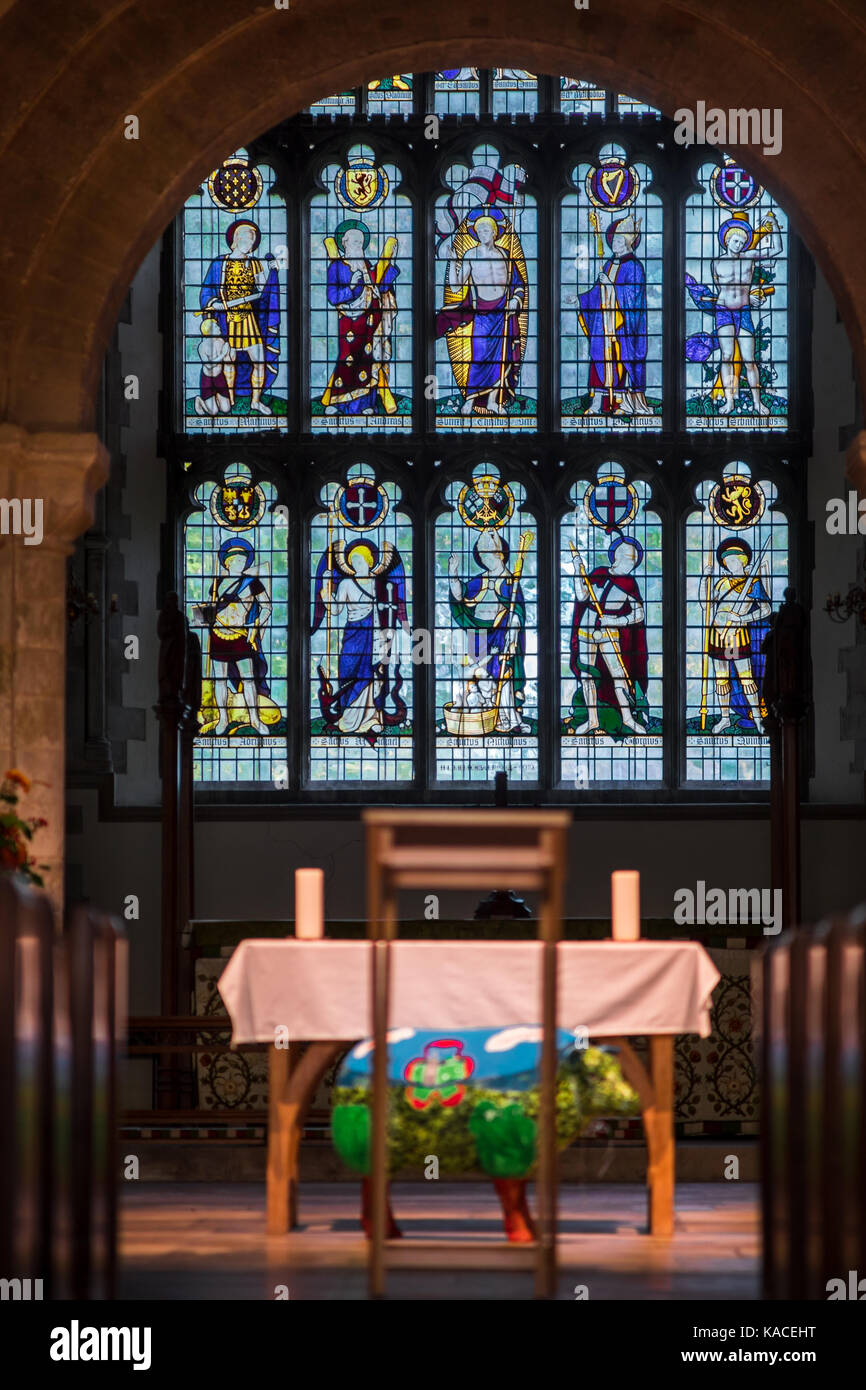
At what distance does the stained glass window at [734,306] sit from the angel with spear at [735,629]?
0.89 metres

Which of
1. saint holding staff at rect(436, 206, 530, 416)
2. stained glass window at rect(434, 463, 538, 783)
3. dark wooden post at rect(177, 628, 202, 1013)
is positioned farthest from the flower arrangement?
saint holding staff at rect(436, 206, 530, 416)

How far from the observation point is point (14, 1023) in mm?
2791

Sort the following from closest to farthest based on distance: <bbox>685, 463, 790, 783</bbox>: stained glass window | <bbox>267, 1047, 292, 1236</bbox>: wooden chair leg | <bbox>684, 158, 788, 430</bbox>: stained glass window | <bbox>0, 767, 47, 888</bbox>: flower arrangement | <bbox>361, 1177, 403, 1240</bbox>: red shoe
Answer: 1. <bbox>361, 1177, 403, 1240</bbox>: red shoe
2. <bbox>267, 1047, 292, 1236</bbox>: wooden chair leg
3. <bbox>0, 767, 47, 888</bbox>: flower arrangement
4. <bbox>685, 463, 790, 783</bbox>: stained glass window
5. <bbox>684, 158, 788, 430</bbox>: stained glass window

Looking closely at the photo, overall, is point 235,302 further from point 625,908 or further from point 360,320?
point 625,908

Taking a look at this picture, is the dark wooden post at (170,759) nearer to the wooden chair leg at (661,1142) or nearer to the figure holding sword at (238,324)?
the figure holding sword at (238,324)

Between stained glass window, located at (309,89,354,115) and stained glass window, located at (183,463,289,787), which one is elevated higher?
stained glass window, located at (309,89,354,115)

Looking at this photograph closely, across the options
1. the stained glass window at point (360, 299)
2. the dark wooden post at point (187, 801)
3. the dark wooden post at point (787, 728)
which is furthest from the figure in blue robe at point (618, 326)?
the dark wooden post at point (187, 801)

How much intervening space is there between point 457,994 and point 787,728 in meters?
5.32

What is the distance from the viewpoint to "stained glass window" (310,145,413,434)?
12.2 m

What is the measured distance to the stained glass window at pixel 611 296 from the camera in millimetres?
12195

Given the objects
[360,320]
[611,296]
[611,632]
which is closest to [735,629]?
[611,632]

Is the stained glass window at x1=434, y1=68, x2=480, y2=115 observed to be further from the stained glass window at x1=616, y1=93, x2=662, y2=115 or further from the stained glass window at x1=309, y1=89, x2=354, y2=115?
the stained glass window at x1=616, y1=93, x2=662, y2=115

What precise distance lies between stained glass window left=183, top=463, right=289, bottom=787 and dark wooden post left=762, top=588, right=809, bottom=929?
3290 mm

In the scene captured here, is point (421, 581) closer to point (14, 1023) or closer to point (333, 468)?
point (333, 468)
